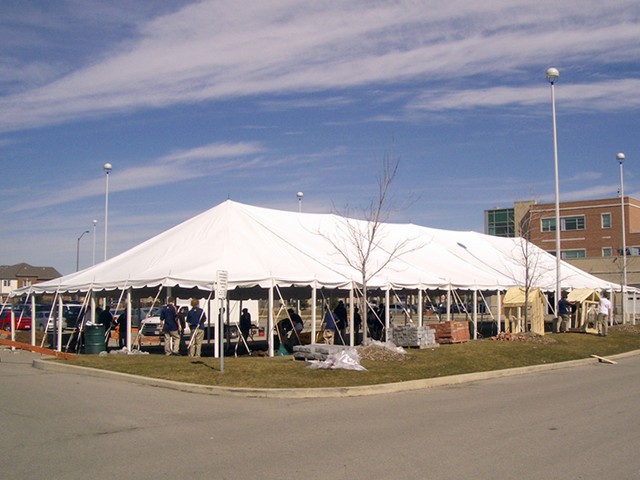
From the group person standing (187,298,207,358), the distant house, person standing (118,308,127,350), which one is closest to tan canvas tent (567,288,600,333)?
person standing (187,298,207,358)

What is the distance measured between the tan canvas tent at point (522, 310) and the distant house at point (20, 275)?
8440 cm

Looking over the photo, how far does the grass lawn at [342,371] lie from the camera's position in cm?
1585

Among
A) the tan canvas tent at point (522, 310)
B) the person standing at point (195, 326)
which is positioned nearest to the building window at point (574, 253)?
the tan canvas tent at point (522, 310)

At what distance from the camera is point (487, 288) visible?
28828 mm

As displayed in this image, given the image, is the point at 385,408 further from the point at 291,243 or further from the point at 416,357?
the point at 291,243

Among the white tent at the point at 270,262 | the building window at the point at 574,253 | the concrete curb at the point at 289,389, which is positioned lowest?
the concrete curb at the point at 289,389

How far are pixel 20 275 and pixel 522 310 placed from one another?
8945cm

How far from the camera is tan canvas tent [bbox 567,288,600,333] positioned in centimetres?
3161

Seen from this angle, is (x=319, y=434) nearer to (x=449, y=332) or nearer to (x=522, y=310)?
(x=449, y=332)

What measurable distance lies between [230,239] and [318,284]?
3.86 meters

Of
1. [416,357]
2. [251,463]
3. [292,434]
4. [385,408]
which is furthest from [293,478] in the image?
[416,357]

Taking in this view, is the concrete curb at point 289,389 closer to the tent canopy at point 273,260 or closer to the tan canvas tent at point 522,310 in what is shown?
the tent canopy at point 273,260

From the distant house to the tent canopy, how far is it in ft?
266

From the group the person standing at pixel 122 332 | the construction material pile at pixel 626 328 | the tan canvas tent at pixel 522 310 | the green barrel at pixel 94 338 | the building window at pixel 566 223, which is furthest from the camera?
the building window at pixel 566 223
